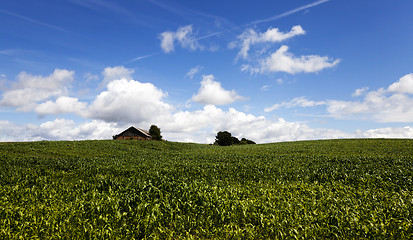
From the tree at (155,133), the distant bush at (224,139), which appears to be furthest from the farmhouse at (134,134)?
the distant bush at (224,139)

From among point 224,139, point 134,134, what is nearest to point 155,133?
point 134,134

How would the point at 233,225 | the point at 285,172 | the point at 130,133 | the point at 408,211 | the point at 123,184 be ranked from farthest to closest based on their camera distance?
the point at 130,133 < the point at 285,172 < the point at 123,184 < the point at 408,211 < the point at 233,225

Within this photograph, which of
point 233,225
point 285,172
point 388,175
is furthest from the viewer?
point 285,172

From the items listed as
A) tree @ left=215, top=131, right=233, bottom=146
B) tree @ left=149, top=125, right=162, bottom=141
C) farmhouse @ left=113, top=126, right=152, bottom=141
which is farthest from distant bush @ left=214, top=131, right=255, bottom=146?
farmhouse @ left=113, top=126, right=152, bottom=141

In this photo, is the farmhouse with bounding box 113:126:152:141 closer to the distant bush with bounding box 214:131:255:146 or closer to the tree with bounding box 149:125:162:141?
the tree with bounding box 149:125:162:141

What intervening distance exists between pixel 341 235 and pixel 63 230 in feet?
28.0

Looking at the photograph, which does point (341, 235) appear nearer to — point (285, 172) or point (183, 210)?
point (183, 210)

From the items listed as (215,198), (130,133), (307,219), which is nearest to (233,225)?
(215,198)

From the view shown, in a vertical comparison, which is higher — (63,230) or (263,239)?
(63,230)

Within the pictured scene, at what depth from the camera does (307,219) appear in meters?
7.91

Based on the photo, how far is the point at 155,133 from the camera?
86.2 metres

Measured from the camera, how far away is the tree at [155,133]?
85750 millimetres

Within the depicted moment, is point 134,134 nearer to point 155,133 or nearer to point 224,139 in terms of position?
point 155,133

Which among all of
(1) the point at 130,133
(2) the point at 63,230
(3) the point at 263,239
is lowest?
(3) the point at 263,239
